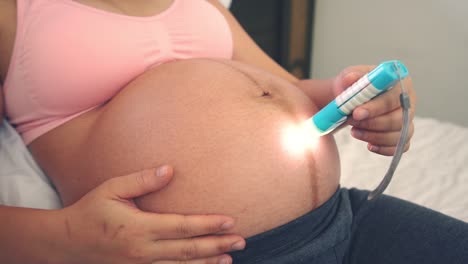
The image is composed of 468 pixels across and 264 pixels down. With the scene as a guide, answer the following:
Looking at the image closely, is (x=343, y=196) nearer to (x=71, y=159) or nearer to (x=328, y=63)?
(x=71, y=159)

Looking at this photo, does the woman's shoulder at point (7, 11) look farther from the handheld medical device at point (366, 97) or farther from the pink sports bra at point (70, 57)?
the handheld medical device at point (366, 97)

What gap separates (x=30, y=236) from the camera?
0.48 m

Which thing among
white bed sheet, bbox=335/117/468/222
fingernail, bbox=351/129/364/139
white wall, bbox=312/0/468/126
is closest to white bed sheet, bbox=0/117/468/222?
white bed sheet, bbox=335/117/468/222

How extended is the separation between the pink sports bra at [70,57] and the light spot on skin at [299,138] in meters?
0.27

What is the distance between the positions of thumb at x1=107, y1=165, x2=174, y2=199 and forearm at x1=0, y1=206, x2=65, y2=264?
3.4 inches

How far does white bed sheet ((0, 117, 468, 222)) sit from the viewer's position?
63cm

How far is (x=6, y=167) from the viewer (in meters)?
0.65

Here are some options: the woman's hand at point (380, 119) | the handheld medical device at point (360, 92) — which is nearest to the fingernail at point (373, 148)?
the woman's hand at point (380, 119)

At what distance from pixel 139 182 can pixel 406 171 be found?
838 mm

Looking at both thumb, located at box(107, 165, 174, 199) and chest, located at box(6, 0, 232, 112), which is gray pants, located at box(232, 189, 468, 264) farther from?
chest, located at box(6, 0, 232, 112)

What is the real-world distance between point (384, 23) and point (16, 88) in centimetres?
191

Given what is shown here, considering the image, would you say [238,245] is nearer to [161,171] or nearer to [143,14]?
[161,171]

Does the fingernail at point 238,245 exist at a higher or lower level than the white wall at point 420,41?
higher

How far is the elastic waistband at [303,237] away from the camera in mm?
472
